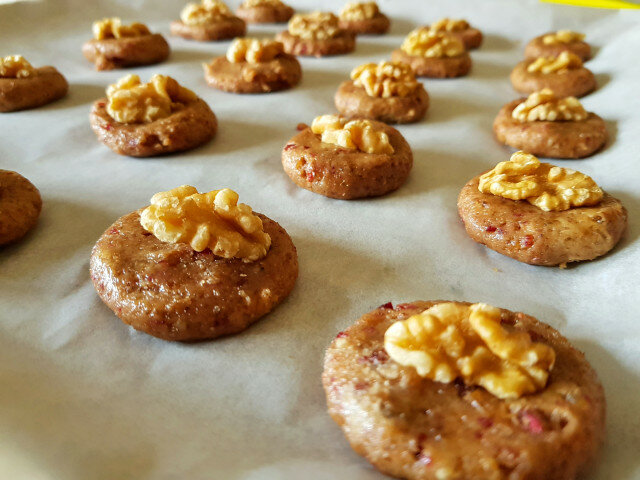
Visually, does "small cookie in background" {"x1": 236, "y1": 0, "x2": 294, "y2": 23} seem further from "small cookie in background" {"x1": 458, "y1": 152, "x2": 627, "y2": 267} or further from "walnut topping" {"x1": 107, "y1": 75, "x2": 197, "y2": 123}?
"small cookie in background" {"x1": 458, "y1": 152, "x2": 627, "y2": 267}

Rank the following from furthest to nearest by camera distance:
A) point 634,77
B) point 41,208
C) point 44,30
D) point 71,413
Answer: point 44,30 → point 634,77 → point 41,208 → point 71,413

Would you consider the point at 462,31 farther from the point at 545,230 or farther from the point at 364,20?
the point at 545,230

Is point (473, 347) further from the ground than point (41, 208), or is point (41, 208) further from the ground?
point (473, 347)

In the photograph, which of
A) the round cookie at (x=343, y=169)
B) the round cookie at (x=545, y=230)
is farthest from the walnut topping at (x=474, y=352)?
the round cookie at (x=343, y=169)

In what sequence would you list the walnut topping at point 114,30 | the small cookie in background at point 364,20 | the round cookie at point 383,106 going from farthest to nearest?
the small cookie in background at point 364,20 → the walnut topping at point 114,30 → the round cookie at point 383,106

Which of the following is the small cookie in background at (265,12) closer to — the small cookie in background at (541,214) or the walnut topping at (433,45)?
the walnut topping at (433,45)

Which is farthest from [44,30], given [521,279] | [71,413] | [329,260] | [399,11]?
[521,279]

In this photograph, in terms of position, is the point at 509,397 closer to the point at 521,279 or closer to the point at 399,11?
the point at 521,279
